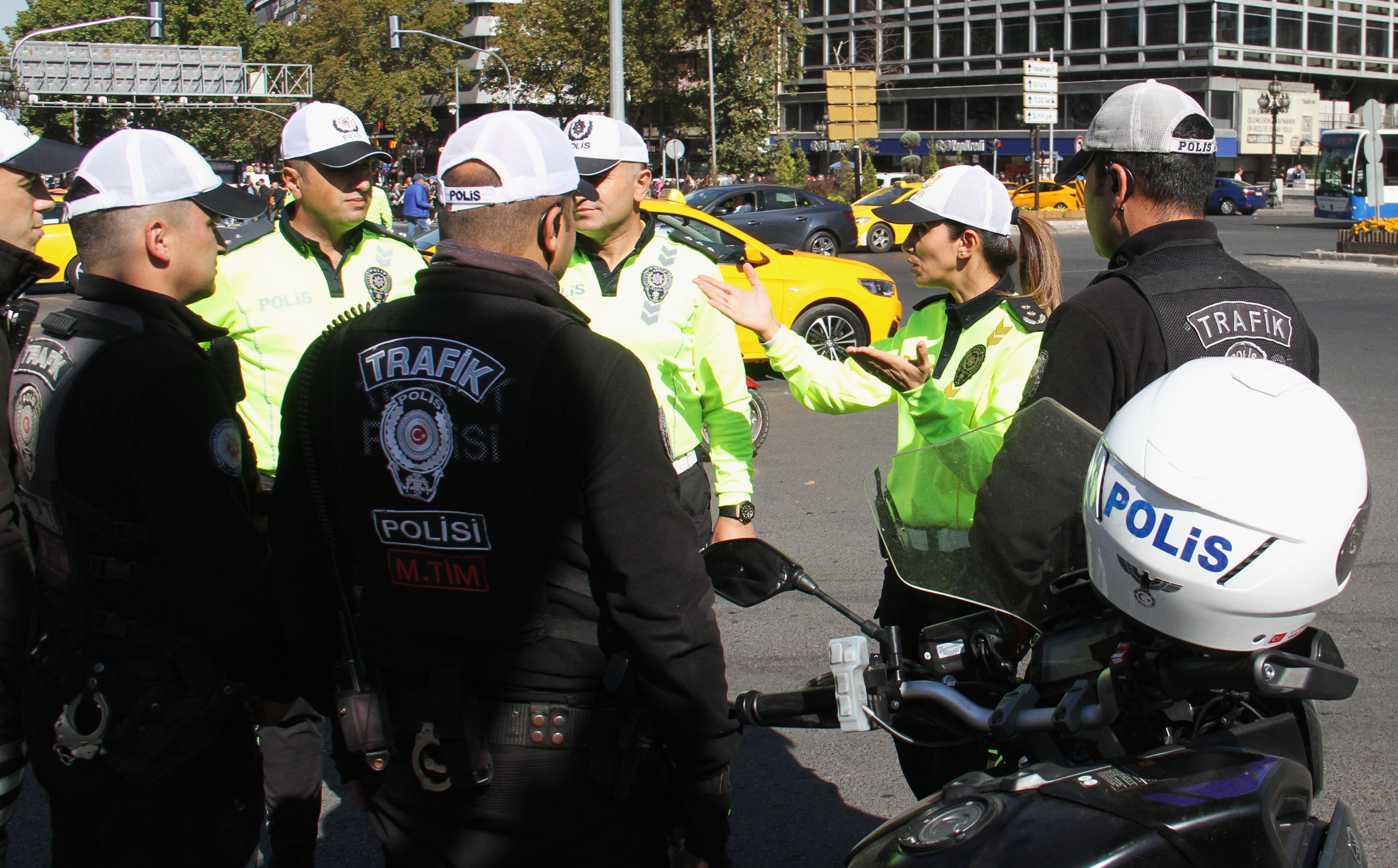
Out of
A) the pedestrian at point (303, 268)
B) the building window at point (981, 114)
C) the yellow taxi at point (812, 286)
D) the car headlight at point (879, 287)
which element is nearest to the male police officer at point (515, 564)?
the pedestrian at point (303, 268)

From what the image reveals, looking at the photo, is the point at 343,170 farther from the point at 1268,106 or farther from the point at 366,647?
the point at 1268,106

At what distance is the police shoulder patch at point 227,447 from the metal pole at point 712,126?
3712 cm

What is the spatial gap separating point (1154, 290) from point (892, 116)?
2819 inches

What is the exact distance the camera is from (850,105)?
26109 millimetres

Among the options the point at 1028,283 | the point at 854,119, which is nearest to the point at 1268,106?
the point at 854,119

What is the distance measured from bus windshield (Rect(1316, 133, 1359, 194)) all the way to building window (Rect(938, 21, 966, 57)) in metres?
34.7

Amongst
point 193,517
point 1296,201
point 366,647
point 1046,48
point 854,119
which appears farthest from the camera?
point 1046,48

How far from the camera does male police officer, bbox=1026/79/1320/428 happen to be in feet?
7.67

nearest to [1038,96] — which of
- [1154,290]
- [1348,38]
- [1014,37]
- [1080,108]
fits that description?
[1154,290]

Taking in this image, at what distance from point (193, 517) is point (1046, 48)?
6838 centimetres

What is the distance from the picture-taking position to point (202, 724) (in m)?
2.32

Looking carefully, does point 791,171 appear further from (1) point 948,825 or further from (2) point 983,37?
(1) point 948,825

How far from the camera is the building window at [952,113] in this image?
218 ft

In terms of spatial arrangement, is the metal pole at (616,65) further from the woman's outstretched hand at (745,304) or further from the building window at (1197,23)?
the building window at (1197,23)
